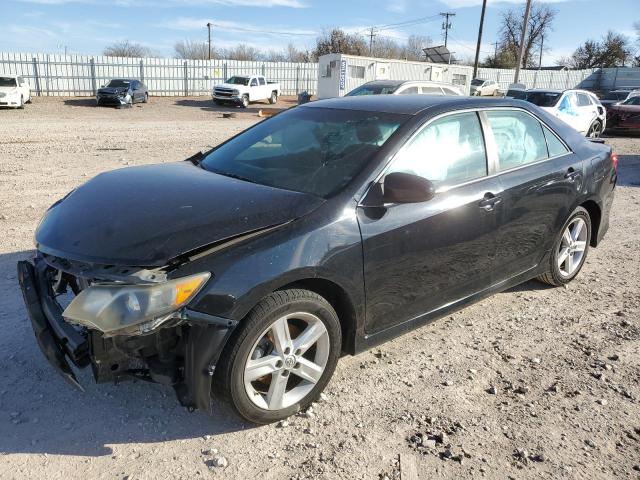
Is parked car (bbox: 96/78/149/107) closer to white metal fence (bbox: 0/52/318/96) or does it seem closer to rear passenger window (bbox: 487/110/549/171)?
white metal fence (bbox: 0/52/318/96)

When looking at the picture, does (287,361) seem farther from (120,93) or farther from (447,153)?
(120,93)

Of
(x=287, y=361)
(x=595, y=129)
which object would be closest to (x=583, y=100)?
(x=595, y=129)

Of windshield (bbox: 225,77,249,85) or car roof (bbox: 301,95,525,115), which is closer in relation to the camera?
car roof (bbox: 301,95,525,115)

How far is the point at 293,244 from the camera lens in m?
2.68

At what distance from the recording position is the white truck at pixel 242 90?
30922mm

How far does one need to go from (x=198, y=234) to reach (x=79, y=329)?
28.9 inches

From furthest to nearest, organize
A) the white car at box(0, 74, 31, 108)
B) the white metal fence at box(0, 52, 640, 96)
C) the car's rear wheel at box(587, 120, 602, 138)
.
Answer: the white metal fence at box(0, 52, 640, 96)
the white car at box(0, 74, 31, 108)
the car's rear wheel at box(587, 120, 602, 138)

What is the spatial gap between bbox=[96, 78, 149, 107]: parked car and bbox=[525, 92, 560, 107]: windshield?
68.8ft

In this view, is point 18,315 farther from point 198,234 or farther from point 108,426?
point 198,234

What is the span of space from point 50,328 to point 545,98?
15048mm

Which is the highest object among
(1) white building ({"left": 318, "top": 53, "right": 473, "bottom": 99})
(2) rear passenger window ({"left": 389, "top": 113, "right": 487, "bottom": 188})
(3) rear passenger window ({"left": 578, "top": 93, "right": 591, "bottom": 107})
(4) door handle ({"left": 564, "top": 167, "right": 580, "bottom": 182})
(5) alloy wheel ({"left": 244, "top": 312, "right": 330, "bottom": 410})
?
(1) white building ({"left": 318, "top": 53, "right": 473, "bottom": 99})

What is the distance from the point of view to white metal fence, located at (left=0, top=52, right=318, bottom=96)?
32000 millimetres

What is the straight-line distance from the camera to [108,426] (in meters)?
2.80

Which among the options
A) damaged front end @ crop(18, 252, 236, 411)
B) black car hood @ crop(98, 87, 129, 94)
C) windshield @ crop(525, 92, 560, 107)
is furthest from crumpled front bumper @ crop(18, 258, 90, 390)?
black car hood @ crop(98, 87, 129, 94)
